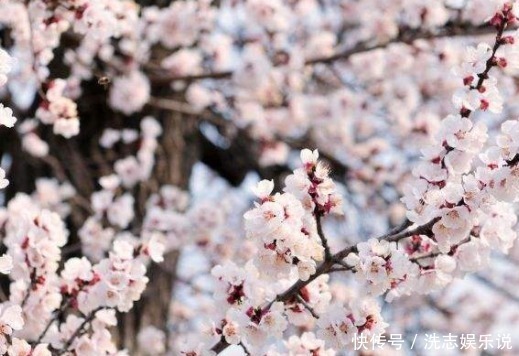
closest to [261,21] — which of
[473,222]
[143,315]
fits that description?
[143,315]

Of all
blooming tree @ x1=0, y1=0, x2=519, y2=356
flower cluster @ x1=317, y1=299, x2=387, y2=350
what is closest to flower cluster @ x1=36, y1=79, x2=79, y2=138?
blooming tree @ x1=0, y1=0, x2=519, y2=356

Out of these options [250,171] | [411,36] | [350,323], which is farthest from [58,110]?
[250,171]

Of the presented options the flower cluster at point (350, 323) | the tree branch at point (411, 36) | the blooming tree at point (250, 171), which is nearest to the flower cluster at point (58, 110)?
the blooming tree at point (250, 171)

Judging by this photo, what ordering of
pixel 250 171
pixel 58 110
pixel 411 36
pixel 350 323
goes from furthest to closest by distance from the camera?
pixel 250 171 → pixel 411 36 → pixel 58 110 → pixel 350 323

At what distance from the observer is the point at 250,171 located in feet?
18.4

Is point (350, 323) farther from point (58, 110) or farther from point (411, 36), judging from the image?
point (411, 36)

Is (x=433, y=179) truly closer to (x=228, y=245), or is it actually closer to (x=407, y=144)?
(x=228, y=245)

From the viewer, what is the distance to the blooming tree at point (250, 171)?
210 centimetres

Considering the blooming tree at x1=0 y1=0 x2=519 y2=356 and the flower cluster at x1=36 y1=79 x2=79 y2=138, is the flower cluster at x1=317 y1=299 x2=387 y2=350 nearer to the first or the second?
the blooming tree at x1=0 y1=0 x2=519 y2=356

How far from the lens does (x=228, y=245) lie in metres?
4.50

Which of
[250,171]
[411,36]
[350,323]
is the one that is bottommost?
[250,171]

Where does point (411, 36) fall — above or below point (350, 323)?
above

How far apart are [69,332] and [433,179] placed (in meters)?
1.27

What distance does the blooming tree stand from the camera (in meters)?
2.10
